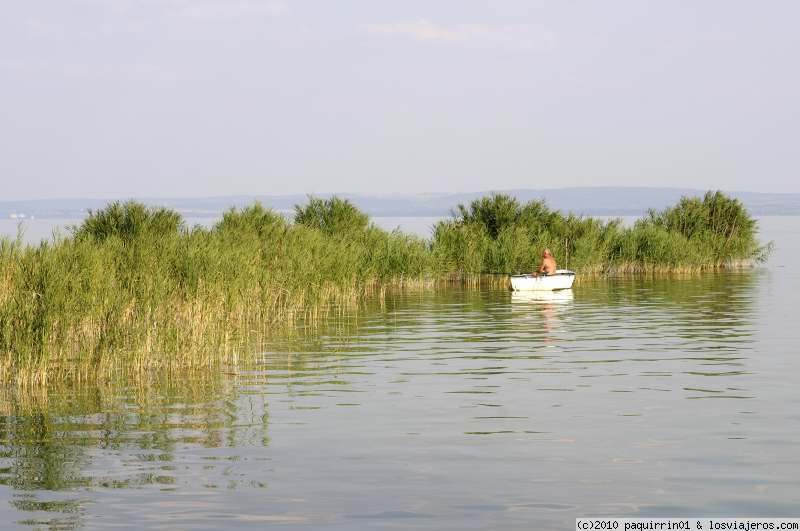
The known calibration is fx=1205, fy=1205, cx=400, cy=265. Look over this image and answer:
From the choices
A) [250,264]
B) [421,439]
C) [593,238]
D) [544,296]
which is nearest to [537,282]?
[544,296]

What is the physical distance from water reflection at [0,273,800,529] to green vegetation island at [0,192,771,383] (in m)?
0.93

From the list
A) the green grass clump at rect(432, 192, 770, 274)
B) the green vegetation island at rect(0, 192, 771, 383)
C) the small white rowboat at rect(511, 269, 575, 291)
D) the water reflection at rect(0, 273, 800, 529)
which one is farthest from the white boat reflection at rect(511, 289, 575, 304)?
the water reflection at rect(0, 273, 800, 529)

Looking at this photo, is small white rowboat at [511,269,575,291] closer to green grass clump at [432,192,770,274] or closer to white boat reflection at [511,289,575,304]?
white boat reflection at [511,289,575,304]

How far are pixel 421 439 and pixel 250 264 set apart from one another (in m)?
13.7

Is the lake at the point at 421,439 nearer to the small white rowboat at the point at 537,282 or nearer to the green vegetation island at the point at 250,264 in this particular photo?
the green vegetation island at the point at 250,264

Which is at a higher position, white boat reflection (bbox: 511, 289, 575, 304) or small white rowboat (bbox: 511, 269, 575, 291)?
small white rowboat (bbox: 511, 269, 575, 291)

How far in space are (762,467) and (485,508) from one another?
3.12m

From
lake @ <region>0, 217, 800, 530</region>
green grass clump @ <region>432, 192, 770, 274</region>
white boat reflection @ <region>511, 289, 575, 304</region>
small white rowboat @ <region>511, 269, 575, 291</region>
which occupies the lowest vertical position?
lake @ <region>0, 217, 800, 530</region>

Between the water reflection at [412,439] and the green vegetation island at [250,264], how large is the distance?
3.06ft

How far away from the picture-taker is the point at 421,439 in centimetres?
1318

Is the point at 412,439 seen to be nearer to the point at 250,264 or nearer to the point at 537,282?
the point at 250,264

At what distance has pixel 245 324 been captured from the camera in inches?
1031

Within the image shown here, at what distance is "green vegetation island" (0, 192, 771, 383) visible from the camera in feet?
57.8

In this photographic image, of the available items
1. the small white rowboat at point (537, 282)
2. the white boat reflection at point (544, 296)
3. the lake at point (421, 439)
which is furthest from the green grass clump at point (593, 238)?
the lake at point (421, 439)
